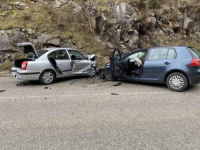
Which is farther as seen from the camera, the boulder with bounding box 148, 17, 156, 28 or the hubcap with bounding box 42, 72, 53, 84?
the boulder with bounding box 148, 17, 156, 28

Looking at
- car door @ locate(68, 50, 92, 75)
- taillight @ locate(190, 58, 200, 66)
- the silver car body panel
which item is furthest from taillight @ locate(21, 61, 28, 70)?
taillight @ locate(190, 58, 200, 66)

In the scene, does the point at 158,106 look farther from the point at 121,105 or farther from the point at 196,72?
the point at 196,72

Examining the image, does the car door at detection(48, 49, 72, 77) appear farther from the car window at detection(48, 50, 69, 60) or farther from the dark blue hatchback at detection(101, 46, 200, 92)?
the dark blue hatchback at detection(101, 46, 200, 92)

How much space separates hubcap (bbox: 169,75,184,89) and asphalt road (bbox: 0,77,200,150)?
0.33 m

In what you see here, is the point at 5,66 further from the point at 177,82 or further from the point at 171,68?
the point at 177,82

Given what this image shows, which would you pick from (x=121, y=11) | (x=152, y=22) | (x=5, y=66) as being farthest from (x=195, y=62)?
(x=5, y=66)

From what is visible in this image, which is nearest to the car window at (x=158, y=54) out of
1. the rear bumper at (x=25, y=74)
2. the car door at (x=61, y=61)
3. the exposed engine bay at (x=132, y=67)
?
the exposed engine bay at (x=132, y=67)

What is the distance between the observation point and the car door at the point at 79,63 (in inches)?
301

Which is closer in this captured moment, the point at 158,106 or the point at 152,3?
the point at 158,106

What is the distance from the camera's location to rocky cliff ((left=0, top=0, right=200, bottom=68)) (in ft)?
38.6

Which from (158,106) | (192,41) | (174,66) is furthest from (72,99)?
(192,41)

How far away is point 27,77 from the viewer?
21.5ft

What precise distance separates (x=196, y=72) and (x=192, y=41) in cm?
1120

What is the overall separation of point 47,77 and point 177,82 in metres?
5.30
